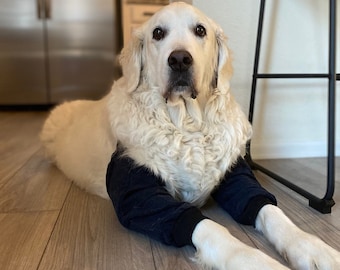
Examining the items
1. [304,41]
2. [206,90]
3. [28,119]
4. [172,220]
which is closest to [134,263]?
[172,220]

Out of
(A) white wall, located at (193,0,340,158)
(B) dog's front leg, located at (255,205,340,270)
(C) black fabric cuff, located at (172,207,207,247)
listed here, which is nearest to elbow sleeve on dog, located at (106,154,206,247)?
(C) black fabric cuff, located at (172,207,207,247)

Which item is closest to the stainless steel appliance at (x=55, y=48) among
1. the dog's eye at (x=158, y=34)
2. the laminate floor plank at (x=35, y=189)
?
the laminate floor plank at (x=35, y=189)

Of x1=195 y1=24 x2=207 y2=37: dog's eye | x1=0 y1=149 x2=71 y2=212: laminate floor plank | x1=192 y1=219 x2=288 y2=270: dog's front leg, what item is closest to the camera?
x1=192 y1=219 x2=288 y2=270: dog's front leg

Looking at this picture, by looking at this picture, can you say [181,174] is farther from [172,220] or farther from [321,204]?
[321,204]

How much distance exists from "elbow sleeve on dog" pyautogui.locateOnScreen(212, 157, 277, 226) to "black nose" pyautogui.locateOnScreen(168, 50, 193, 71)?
1.22ft

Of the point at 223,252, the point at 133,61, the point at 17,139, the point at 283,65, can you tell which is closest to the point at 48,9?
the point at 17,139

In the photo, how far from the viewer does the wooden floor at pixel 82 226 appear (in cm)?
97

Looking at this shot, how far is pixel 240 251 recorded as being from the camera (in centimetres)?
87

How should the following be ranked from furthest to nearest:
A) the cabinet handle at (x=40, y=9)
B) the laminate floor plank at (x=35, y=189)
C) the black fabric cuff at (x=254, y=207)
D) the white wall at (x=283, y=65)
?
the cabinet handle at (x=40, y=9) → the white wall at (x=283, y=65) → the laminate floor plank at (x=35, y=189) → the black fabric cuff at (x=254, y=207)

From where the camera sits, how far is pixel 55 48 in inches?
170

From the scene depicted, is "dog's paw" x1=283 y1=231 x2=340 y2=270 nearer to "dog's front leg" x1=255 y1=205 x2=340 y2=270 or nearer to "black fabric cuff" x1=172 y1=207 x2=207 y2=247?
"dog's front leg" x1=255 y1=205 x2=340 y2=270

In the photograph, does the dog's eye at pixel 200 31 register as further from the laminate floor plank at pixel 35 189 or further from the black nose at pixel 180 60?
the laminate floor plank at pixel 35 189

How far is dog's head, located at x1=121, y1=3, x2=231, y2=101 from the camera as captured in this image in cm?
113

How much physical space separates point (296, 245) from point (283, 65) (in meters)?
1.23
